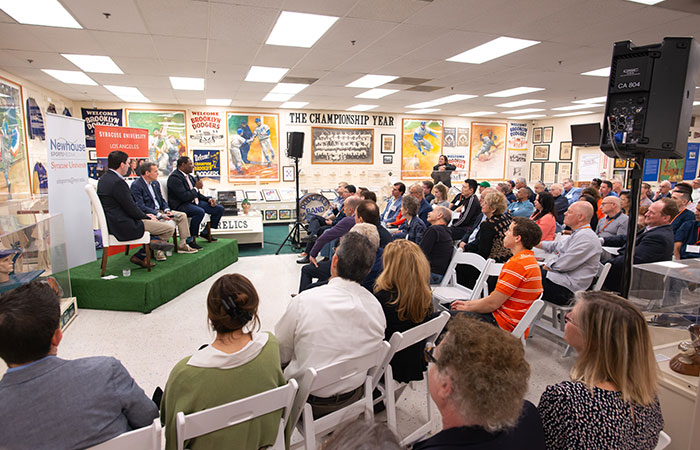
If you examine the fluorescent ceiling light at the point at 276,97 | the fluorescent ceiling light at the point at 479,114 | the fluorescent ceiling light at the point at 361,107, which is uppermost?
the fluorescent ceiling light at the point at 479,114

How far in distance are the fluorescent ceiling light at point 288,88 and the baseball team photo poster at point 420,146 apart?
16.0ft

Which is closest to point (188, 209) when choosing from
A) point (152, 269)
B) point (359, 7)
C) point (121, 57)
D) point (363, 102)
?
point (152, 269)

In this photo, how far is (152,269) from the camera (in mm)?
4551

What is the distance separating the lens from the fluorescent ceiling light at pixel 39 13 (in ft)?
12.1

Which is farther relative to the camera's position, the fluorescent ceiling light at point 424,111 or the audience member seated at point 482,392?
the fluorescent ceiling light at point 424,111

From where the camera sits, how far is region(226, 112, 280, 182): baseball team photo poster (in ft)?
34.9

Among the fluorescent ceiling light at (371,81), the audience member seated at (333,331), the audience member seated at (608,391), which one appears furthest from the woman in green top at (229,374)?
the fluorescent ceiling light at (371,81)

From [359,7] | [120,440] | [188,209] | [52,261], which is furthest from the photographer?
[188,209]

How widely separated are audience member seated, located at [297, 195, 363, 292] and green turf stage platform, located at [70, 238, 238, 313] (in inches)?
61.5

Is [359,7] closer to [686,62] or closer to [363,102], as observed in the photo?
[686,62]

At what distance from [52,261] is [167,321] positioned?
1.16 metres

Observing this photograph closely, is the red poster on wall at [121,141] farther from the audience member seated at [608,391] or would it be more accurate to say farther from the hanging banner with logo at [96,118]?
the audience member seated at [608,391]

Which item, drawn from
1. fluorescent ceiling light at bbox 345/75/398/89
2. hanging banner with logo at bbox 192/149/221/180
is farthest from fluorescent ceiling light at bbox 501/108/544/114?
hanging banner with logo at bbox 192/149/221/180

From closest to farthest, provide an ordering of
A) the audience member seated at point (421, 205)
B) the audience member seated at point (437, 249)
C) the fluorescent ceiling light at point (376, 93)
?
1. the audience member seated at point (437, 249)
2. the audience member seated at point (421, 205)
3. the fluorescent ceiling light at point (376, 93)
